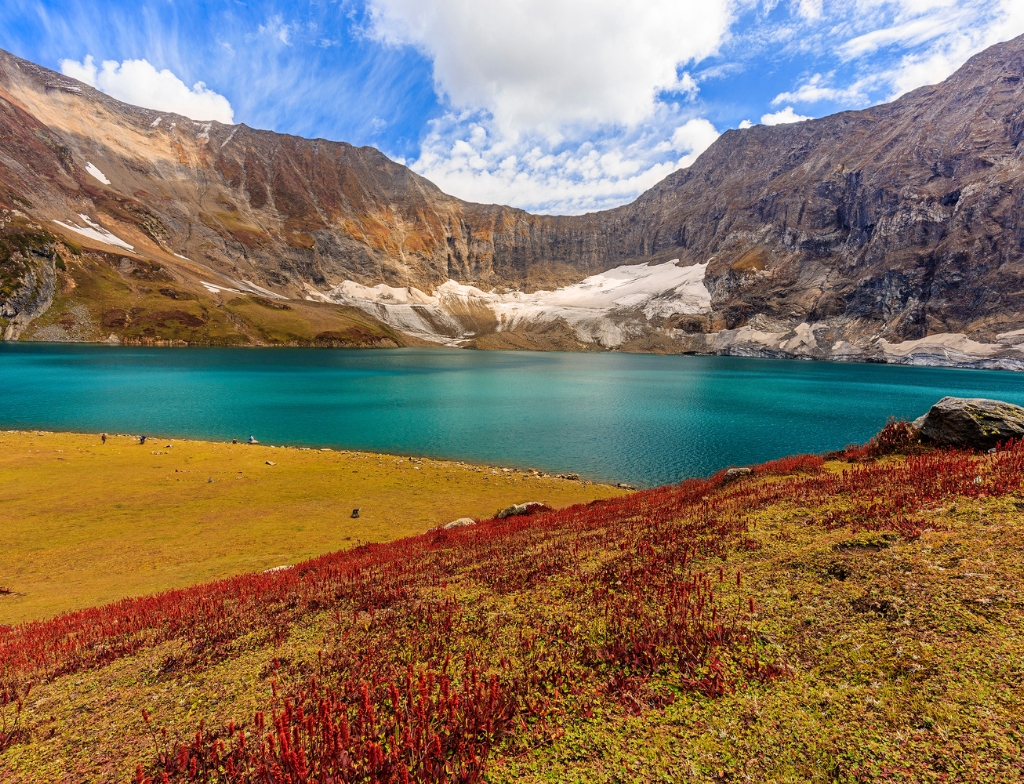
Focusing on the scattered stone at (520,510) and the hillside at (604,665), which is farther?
the scattered stone at (520,510)

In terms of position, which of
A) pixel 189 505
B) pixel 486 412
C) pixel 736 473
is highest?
pixel 736 473

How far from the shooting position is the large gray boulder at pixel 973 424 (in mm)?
13953

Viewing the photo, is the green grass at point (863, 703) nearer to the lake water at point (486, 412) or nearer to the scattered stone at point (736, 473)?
the scattered stone at point (736, 473)

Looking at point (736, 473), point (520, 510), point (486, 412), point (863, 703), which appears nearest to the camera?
point (863, 703)

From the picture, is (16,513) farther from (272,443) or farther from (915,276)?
(915,276)

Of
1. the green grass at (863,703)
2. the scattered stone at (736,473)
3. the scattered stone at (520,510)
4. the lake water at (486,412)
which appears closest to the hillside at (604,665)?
the green grass at (863,703)

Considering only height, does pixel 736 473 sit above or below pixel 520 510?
above

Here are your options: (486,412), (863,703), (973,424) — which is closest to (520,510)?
(973,424)

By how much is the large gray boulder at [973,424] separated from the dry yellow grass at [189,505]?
1838 centimetres

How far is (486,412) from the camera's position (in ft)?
205

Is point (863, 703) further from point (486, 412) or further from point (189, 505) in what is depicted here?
point (486, 412)

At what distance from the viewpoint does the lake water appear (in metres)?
43.4

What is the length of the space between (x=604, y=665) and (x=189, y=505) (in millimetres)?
27344

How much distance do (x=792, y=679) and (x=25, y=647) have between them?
1340cm
